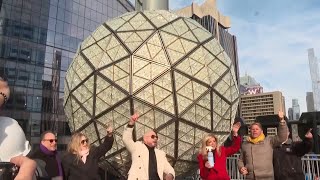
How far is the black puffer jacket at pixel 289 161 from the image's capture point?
5496 mm

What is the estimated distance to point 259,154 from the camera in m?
5.36

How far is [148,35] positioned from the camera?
687 cm

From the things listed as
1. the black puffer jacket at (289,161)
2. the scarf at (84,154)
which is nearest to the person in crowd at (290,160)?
the black puffer jacket at (289,161)

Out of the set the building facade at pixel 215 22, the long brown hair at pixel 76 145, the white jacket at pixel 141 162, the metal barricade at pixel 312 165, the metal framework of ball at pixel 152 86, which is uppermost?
the building facade at pixel 215 22

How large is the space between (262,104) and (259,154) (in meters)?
151

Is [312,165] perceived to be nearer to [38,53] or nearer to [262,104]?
[38,53]

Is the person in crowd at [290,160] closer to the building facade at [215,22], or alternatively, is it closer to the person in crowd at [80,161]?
the person in crowd at [80,161]

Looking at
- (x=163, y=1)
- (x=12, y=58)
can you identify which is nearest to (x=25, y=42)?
(x=12, y=58)

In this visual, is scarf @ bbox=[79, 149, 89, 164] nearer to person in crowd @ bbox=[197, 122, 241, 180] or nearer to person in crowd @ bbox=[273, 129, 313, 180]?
person in crowd @ bbox=[197, 122, 241, 180]

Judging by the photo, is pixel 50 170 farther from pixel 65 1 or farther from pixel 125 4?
pixel 125 4

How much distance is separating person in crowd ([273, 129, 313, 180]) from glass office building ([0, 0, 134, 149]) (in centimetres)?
3938

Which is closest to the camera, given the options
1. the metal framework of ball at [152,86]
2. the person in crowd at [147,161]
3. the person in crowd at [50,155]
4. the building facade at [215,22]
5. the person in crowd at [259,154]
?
the person in crowd at [50,155]

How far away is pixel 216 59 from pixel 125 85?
2270mm

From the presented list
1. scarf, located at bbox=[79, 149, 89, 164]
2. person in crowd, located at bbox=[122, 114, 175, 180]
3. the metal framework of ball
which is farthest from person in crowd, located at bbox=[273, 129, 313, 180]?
scarf, located at bbox=[79, 149, 89, 164]
